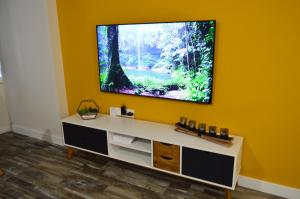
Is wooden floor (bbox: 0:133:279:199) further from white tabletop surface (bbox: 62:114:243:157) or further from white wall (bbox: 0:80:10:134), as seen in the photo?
white wall (bbox: 0:80:10:134)

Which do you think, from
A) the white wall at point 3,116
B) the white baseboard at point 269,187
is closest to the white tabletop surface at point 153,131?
the white baseboard at point 269,187

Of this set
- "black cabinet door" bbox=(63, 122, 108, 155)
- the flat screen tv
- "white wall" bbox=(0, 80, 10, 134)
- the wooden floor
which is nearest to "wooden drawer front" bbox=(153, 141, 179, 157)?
the wooden floor

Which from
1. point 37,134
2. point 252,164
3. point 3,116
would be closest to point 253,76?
point 252,164

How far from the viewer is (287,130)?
6.79 feet

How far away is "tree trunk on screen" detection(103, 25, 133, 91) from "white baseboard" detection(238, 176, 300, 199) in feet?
5.07

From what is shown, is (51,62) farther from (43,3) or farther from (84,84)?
(43,3)

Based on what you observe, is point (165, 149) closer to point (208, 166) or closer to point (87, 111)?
point (208, 166)

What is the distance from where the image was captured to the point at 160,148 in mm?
2287

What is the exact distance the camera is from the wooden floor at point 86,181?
228 cm

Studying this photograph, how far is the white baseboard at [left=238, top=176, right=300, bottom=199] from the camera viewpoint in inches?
85.7

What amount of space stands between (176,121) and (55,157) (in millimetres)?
1619

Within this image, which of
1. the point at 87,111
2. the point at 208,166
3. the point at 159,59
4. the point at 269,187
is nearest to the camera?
the point at 208,166

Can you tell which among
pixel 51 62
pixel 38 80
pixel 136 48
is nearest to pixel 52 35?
pixel 51 62

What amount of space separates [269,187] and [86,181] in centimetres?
182
